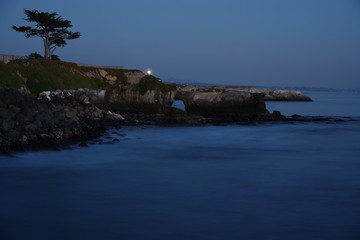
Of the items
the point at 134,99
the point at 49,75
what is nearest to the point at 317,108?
the point at 134,99

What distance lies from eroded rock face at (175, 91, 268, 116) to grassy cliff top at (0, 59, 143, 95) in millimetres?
9564

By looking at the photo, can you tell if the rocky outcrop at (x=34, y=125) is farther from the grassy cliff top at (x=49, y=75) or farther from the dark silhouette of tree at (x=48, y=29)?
the dark silhouette of tree at (x=48, y=29)

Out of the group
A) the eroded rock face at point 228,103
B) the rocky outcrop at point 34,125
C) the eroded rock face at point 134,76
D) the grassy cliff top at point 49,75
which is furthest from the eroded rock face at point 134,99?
the rocky outcrop at point 34,125

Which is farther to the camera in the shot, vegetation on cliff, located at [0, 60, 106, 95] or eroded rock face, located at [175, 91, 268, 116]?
eroded rock face, located at [175, 91, 268, 116]

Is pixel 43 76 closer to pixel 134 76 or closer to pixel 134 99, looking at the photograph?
pixel 134 99

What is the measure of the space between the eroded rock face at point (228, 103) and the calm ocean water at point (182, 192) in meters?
12.9

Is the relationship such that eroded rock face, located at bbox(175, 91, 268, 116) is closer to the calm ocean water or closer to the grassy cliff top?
the grassy cliff top

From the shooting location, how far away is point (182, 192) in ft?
36.3

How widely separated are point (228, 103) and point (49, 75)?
15213 millimetres

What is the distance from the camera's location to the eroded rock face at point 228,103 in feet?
109

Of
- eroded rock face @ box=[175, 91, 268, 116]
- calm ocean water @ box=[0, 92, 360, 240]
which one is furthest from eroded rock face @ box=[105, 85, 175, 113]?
calm ocean water @ box=[0, 92, 360, 240]

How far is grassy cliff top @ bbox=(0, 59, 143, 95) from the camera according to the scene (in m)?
29.1

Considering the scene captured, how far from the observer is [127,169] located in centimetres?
1412

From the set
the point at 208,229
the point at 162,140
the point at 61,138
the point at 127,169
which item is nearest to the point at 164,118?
the point at 162,140
